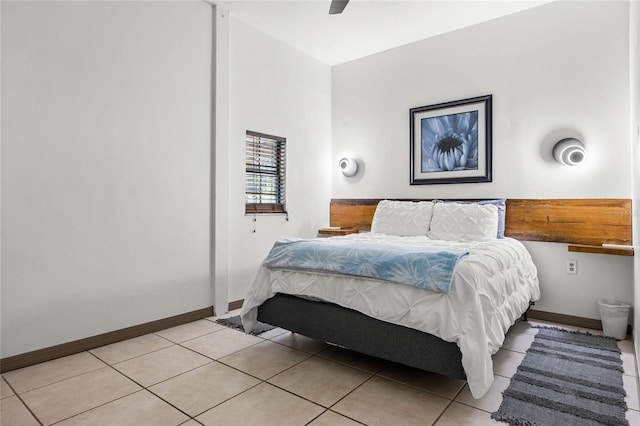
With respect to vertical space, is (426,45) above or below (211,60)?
above

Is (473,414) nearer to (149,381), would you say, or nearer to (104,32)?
(149,381)

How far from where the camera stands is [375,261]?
2.29m

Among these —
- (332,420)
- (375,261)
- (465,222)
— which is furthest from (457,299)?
(465,222)

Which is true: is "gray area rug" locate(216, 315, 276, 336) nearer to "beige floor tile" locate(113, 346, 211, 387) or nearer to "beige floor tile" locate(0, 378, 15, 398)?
"beige floor tile" locate(113, 346, 211, 387)

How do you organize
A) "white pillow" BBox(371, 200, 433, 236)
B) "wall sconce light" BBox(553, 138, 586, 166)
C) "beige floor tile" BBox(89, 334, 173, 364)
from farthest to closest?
1. "white pillow" BBox(371, 200, 433, 236)
2. "wall sconce light" BBox(553, 138, 586, 166)
3. "beige floor tile" BBox(89, 334, 173, 364)

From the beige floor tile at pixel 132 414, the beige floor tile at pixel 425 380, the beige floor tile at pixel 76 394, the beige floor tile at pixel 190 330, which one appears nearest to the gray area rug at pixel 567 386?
the beige floor tile at pixel 425 380

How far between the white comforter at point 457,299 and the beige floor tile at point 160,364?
0.49 metres

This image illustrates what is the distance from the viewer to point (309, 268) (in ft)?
8.42

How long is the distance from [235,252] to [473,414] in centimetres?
263

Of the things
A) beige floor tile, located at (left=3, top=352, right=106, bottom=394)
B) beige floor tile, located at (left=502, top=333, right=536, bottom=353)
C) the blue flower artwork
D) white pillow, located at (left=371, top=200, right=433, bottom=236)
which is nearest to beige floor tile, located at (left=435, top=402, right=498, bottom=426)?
beige floor tile, located at (left=502, top=333, right=536, bottom=353)

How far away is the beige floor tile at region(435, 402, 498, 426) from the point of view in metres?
1.83

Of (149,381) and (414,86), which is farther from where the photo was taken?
(414,86)

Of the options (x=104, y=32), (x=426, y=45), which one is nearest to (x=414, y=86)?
(x=426, y=45)

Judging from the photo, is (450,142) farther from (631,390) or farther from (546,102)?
(631,390)
